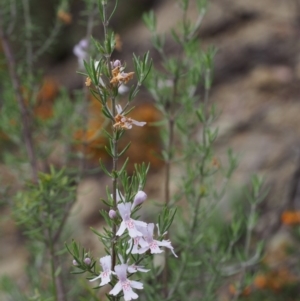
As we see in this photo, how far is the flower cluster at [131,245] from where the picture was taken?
3.65 ft

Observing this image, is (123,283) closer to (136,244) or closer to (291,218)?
(136,244)

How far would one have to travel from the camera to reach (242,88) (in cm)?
496

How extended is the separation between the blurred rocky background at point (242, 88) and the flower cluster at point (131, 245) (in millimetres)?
2457

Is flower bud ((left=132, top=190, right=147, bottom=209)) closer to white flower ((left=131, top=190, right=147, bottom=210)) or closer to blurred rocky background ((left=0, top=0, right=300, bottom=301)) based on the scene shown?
white flower ((left=131, top=190, right=147, bottom=210))

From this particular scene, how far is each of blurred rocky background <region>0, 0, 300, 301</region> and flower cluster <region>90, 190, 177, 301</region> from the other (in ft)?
8.06

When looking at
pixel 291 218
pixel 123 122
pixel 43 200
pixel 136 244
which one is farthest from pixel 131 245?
pixel 291 218

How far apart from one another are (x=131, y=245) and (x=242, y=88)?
3937 mm

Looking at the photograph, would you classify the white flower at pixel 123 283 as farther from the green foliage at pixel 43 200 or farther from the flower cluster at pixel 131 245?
the green foliage at pixel 43 200

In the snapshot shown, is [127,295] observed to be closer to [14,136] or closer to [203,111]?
A: [203,111]

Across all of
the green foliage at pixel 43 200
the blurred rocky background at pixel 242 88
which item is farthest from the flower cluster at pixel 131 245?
the blurred rocky background at pixel 242 88

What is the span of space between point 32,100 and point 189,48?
0.75 meters

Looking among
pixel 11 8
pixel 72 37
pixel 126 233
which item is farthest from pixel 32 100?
pixel 72 37

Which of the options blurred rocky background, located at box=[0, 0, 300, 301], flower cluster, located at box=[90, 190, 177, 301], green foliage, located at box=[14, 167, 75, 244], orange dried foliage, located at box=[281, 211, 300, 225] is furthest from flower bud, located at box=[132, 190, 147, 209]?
blurred rocky background, located at box=[0, 0, 300, 301]

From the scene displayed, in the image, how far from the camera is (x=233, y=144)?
4.39 m
